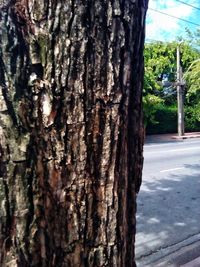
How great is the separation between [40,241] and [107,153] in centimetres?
33

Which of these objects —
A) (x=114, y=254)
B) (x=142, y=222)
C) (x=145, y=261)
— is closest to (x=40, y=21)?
(x=114, y=254)

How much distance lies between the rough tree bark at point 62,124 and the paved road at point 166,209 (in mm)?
2971

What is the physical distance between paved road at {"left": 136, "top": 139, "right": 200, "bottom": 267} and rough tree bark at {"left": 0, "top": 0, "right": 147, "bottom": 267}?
2.97 m

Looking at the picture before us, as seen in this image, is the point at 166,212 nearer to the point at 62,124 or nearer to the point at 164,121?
the point at 62,124

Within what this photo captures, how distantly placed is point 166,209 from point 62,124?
508 centimetres

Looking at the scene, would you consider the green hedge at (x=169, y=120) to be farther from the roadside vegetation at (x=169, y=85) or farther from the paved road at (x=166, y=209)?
the paved road at (x=166, y=209)

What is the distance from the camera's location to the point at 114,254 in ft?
3.82

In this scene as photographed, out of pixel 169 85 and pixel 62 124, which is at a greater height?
pixel 169 85

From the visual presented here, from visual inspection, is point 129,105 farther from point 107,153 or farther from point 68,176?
point 68,176

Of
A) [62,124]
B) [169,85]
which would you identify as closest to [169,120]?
[169,85]

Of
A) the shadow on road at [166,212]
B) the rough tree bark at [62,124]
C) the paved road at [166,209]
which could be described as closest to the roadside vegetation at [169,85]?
the paved road at [166,209]

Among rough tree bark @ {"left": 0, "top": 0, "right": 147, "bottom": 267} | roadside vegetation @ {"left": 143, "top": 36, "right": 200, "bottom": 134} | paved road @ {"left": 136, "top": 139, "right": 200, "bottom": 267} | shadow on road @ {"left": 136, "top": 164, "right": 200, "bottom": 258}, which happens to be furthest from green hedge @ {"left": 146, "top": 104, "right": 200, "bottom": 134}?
rough tree bark @ {"left": 0, "top": 0, "right": 147, "bottom": 267}

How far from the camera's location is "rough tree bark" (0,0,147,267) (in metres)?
1.05

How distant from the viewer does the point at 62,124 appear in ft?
3.52
